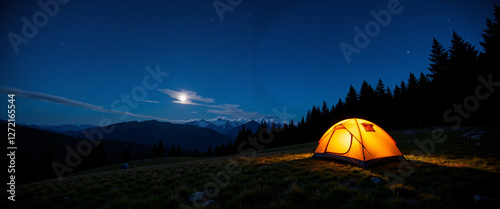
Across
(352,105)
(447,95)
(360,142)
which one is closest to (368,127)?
(360,142)

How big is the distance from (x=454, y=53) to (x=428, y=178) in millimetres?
38388

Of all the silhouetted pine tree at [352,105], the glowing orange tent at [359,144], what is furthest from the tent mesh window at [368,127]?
the silhouetted pine tree at [352,105]

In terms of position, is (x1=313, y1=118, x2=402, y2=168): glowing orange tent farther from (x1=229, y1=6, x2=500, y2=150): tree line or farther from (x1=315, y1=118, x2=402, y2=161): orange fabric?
(x1=229, y1=6, x2=500, y2=150): tree line

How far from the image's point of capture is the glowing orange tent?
25.9ft

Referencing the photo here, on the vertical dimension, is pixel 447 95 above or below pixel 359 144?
above

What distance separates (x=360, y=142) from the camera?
8.15 m

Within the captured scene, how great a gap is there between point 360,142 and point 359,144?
0.12m

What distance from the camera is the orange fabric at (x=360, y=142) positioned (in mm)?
7977

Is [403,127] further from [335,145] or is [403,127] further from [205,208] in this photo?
[205,208]

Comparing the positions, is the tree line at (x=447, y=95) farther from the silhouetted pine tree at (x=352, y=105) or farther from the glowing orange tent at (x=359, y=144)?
the glowing orange tent at (x=359, y=144)

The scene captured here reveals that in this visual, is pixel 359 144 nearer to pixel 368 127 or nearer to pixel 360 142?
pixel 360 142

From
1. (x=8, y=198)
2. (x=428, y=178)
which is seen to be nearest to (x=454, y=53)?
(x=428, y=178)

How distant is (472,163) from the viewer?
711cm

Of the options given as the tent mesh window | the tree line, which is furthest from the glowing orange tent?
the tree line
